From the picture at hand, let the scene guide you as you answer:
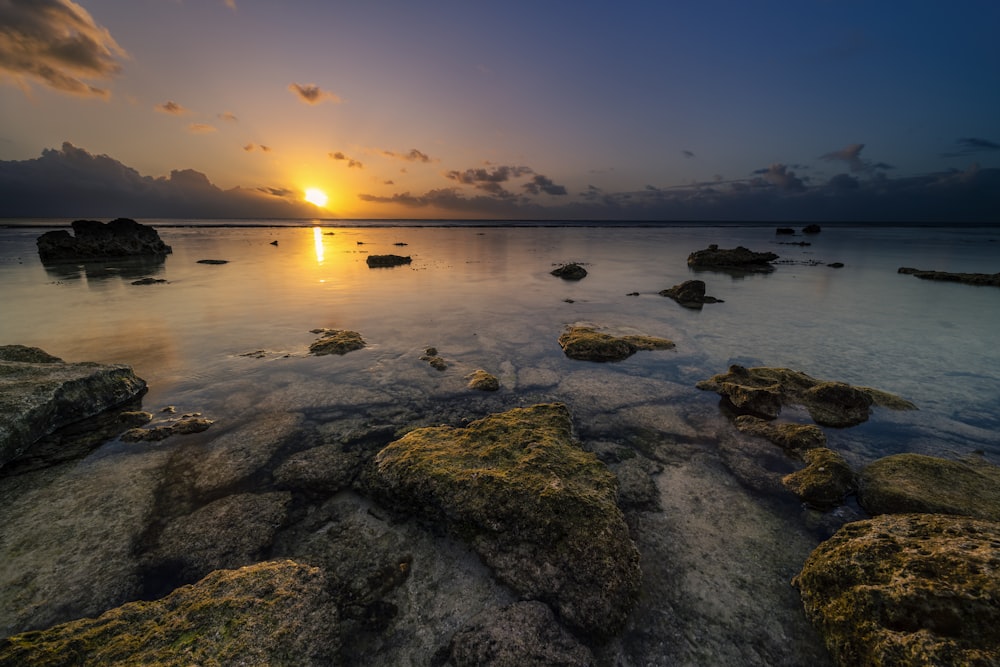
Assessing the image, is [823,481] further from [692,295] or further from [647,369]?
[692,295]

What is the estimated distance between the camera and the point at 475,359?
408 inches

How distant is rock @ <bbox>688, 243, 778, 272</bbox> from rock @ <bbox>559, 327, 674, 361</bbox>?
26.1 metres

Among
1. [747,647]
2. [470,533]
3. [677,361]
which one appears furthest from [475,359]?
[747,647]

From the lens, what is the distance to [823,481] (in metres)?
5.25

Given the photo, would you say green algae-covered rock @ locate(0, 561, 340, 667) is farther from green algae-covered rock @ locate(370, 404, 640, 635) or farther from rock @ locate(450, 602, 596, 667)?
green algae-covered rock @ locate(370, 404, 640, 635)

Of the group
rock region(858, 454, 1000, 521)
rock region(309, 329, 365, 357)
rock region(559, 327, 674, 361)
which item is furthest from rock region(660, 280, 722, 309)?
rock region(309, 329, 365, 357)

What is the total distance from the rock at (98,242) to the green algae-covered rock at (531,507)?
45220 millimetres

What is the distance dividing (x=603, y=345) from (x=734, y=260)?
2902 centimetres

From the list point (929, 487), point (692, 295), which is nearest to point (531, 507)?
point (929, 487)

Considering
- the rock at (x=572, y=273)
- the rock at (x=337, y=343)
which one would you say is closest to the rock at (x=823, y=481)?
the rock at (x=337, y=343)

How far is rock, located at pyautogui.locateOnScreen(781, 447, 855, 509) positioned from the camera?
514 centimetres

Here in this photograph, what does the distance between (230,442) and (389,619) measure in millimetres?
4444

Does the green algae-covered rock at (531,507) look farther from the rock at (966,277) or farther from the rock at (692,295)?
the rock at (966,277)

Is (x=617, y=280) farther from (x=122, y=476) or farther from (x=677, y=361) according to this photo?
(x=122, y=476)
